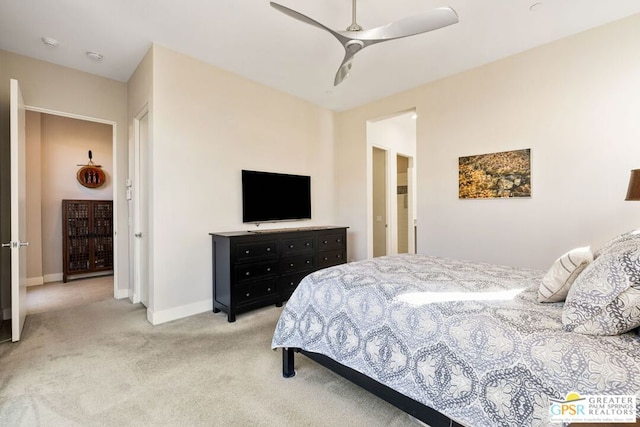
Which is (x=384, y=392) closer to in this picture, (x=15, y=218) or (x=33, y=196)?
(x=15, y=218)

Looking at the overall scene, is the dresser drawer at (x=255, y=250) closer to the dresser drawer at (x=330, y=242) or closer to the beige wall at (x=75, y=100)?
the dresser drawer at (x=330, y=242)

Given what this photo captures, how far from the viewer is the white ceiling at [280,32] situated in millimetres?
2539

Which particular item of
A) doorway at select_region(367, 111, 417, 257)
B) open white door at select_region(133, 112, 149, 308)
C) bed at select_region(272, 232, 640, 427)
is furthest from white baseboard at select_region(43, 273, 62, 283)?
doorway at select_region(367, 111, 417, 257)

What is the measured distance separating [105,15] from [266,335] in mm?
3315

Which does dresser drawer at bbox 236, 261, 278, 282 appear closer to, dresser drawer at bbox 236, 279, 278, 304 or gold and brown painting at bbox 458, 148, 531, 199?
dresser drawer at bbox 236, 279, 278, 304

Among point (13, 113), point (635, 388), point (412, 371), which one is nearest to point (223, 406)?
point (412, 371)

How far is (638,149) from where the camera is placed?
8.73ft

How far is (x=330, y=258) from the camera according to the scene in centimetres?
435

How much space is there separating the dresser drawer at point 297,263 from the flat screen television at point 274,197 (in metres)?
0.67

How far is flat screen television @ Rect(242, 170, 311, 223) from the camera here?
12.8ft

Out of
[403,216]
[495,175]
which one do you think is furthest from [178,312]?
[403,216]

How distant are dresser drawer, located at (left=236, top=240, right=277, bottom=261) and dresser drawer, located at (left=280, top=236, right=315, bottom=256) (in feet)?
0.47

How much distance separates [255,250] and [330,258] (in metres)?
1.30

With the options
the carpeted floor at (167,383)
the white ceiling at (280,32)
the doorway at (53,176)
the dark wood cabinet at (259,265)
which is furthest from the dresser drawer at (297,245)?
the doorway at (53,176)
